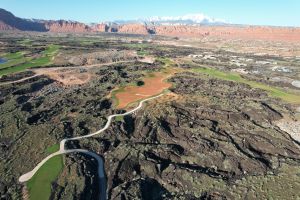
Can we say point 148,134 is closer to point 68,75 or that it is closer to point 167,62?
point 68,75

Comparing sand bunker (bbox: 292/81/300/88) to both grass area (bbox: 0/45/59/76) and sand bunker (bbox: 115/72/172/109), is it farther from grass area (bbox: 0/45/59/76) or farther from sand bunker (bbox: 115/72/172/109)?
grass area (bbox: 0/45/59/76)

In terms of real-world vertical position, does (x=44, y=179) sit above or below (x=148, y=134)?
above

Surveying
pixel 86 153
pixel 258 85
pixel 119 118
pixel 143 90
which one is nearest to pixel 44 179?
pixel 86 153

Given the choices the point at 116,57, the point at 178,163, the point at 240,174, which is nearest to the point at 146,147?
the point at 178,163

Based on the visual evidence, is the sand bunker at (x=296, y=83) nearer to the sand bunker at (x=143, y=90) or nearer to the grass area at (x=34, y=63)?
the sand bunker at (x=143, y=90)

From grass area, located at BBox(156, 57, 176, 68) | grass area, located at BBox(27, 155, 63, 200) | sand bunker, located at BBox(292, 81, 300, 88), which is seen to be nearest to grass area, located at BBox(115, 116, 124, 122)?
grass area, located at BBox(27, 155, 63, 200)

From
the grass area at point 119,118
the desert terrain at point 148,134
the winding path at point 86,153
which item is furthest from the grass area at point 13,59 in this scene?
the winding path at point 86,153
